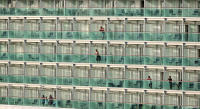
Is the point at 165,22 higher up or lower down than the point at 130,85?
higher up

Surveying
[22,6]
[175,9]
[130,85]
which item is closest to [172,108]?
[130,85]

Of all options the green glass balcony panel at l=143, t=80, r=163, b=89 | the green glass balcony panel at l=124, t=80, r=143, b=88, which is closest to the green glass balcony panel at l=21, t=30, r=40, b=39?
the green glass balcony panel at l=124, t=80, r=143, b=88

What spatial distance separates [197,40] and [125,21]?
30.6 ft

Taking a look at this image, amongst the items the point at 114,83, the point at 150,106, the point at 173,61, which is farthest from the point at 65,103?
the point at 173,61

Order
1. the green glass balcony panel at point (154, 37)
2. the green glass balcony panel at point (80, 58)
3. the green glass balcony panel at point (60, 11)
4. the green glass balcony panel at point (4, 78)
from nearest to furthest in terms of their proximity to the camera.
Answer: the green glass balcony panel at point (154, 37), the green glass balcony panel at point (80, 58), the green glass balcony panel at point (60, 11), the green glass balcony panel at point (4, 78)

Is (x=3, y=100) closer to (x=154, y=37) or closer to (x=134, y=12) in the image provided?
(x=134, y=12)

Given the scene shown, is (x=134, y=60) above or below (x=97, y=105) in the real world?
above

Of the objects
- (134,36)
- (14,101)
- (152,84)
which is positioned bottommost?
(14,101)

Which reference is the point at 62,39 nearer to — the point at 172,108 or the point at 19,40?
the point at 19,40

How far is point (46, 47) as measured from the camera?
82.4 metres

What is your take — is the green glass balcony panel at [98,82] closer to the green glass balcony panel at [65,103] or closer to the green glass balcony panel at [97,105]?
the green glass balcony panel at [97,105]

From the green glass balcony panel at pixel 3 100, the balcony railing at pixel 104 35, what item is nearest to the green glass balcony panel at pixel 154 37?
the balcony railing at pixel 104 35

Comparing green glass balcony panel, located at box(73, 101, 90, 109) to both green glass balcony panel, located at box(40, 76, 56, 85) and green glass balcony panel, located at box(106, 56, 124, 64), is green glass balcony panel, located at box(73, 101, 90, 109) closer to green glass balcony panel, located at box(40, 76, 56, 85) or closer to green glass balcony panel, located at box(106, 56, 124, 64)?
green glass balcony panel, located at box(40, 76, 56, 85)

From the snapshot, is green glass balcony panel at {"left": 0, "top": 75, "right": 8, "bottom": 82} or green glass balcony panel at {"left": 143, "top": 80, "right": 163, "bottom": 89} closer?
green glass balcony panel at {"left": 143, "top": 80, "right": 163, "bottom": 89}
